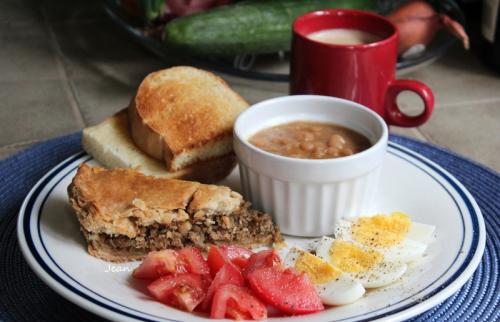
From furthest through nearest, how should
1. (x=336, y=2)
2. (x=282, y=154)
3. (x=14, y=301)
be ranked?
(x=336, y=2) < (x=282, y=154) < (x=14, y=301)

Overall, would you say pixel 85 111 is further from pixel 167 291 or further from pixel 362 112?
pixel 167 291

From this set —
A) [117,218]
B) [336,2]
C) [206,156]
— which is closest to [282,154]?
[206,156]

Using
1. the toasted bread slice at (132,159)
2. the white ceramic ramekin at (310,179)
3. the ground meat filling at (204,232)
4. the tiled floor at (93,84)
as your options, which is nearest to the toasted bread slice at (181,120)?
the toasted bread slice at (132,159)

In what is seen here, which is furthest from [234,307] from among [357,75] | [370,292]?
[357,75]

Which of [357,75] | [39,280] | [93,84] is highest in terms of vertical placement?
[357,75]

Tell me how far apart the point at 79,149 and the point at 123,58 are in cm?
109

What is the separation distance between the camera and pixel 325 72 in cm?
209

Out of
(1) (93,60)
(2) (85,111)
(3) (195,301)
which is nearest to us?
(3) (195,301)

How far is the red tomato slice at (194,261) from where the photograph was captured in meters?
1.44

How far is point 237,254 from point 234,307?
0.64ft

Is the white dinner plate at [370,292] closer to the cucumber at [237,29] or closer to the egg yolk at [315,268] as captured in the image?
the egg yolk at [315,268]

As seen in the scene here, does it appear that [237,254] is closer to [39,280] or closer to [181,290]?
[181,290]

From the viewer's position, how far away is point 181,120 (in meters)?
1.83

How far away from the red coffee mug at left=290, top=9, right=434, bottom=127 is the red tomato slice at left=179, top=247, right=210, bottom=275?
827 mm
